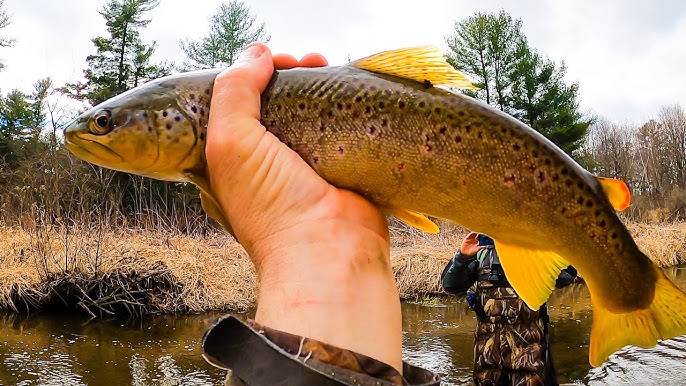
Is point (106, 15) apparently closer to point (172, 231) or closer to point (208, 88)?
point (172, 231)

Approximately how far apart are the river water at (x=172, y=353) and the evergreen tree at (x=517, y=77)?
25.7m

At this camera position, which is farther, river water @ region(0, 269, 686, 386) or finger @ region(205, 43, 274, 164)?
river water @ region(0, 269, 686, 386)

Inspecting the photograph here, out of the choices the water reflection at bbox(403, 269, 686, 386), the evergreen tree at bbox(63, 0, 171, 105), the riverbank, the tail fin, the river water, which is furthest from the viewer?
the evergreen tree at bbox(63, 0, 171, 105)

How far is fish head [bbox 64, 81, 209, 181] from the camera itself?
2438mm

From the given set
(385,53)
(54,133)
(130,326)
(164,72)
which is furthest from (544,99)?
(385,53)

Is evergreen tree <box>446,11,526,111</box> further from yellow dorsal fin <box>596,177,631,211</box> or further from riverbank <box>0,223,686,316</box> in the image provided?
yellow dorsal fin <box>596,177,631,211</box>

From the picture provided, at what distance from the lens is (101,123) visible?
2.50 m

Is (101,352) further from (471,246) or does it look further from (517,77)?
(517,77)

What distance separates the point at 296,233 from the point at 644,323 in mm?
1428

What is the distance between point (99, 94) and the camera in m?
32.4

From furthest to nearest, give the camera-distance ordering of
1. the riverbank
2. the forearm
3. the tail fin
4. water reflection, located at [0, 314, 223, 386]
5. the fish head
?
the riverbank
water reflection, located at [0, 314, 223, 386]
the fish head
the tail fin
the forearm

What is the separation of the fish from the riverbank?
12.8 meters

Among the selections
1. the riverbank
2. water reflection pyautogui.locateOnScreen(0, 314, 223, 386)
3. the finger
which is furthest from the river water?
the finger

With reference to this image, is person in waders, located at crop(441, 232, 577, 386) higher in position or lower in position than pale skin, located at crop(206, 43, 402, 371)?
lower
